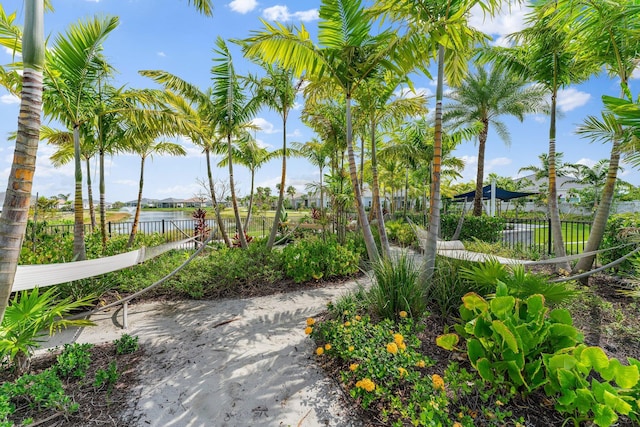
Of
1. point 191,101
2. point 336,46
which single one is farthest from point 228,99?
point 336,46

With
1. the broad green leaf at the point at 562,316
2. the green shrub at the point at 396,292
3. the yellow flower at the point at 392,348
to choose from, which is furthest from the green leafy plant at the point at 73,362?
the broad green leaf at the point at 562,316

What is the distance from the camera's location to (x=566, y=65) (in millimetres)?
4750

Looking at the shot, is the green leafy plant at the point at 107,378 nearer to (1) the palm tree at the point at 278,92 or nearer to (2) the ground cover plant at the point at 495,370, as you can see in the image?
(2) the ground cover plant at the point at 495,370

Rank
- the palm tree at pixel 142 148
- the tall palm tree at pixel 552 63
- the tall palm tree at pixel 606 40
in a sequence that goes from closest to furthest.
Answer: the tall palm tree at pixel 606 40 → the tall palm tree at pixel 552 63 → the palm tree at pixel 142 148

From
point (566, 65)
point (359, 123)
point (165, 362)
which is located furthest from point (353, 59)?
point (165, 362)

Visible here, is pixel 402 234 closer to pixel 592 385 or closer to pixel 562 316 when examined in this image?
pixel 562 316

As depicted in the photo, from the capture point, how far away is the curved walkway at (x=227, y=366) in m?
1.87

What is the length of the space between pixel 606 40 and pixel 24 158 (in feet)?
20.1

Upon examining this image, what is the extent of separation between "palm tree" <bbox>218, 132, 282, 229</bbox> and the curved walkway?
670 centimetres

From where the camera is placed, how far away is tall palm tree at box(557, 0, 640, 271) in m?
2.98

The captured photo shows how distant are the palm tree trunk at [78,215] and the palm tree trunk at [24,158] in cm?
346

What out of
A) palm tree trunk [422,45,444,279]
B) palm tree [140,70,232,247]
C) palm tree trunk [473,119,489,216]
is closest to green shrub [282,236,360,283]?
palm tree trunk [422,45,444,279]

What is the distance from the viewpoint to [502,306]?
5.98 ft

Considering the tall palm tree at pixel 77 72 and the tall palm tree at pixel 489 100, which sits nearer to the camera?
the tall palm tree at pixel 77 72
